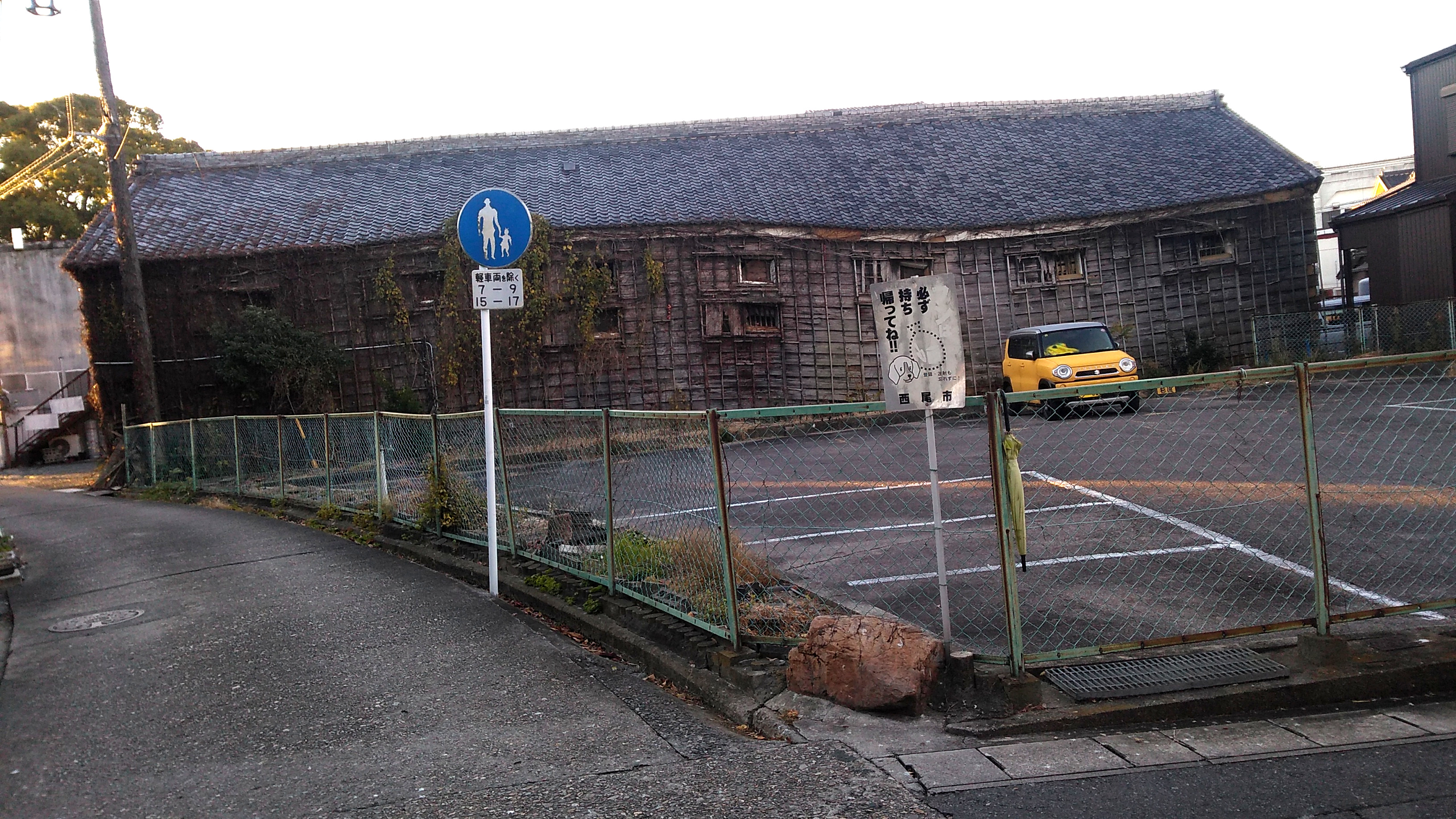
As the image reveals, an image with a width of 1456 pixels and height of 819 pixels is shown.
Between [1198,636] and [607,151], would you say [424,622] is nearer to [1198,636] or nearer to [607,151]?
[1198,636]

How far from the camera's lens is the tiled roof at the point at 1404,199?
827 inches

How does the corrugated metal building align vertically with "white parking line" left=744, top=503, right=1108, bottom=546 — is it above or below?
above

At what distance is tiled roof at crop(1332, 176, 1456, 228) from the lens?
21016 millimetres

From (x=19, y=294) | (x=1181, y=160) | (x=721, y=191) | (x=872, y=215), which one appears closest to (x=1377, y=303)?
(x=1181, y=160)

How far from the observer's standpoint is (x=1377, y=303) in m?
22.8

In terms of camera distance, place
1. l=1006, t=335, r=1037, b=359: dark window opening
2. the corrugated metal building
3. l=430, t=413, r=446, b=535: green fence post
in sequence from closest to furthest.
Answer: l=430, t=413, r=446, b=535: green fence post → l=1006, t=335, r=1037, b=359: dark window opening → the corrugated metal building

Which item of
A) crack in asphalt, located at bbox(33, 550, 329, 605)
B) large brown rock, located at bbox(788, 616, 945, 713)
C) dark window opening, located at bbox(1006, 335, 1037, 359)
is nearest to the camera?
large brown rock, located at bbox(788, 616, 945, 713)

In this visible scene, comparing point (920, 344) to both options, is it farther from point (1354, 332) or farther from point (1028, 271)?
point (1354, 332)

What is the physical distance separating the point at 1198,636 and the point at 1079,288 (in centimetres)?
1988

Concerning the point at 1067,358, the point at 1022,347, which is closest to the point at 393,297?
the point at 1022,347

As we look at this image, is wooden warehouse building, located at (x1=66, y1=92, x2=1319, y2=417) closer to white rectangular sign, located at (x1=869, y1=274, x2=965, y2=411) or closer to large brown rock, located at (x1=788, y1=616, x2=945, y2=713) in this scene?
white rectangular sign, located at (x1=869, y1=274, x2=965, y2=411)

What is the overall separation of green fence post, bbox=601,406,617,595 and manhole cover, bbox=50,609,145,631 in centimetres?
373

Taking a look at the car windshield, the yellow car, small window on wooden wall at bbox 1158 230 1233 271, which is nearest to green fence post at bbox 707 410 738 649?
the yellow car

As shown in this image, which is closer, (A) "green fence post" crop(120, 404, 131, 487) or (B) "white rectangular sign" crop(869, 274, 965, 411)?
(B) "white rectangular sign" crop(869, 274, 965, 411)
